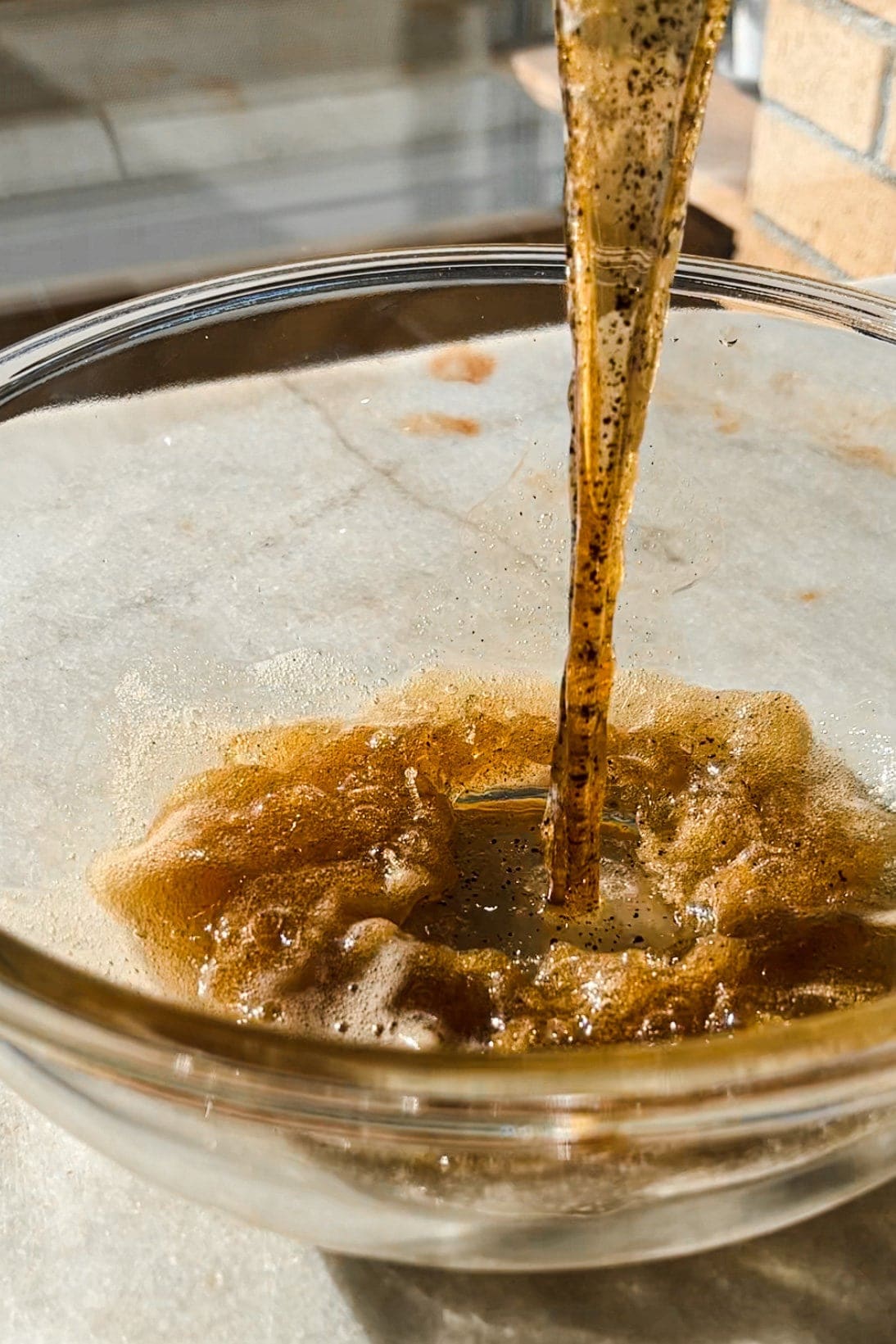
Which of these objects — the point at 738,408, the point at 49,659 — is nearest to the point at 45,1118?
the point at 49,659

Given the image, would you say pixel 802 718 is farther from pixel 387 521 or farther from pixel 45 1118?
pixel 45 1118

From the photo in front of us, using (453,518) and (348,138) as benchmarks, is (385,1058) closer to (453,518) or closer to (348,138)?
(453,518)

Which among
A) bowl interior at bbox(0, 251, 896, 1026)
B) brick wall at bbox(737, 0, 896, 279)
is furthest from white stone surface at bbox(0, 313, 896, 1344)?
brick wall at bbox(737, 0, 896, 279)

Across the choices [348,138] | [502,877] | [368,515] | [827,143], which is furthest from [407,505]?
[348,138]

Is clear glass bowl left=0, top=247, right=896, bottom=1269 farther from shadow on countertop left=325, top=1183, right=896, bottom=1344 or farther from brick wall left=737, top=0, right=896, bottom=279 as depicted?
brick wall left=737, top=0, right=896, bottom=279

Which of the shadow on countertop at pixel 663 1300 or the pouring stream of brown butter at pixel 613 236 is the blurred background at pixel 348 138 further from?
the shadow on countertop at pixel 663 1300

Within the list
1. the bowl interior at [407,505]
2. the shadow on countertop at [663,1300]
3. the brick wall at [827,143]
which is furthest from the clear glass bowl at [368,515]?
the brick wall at [827,143]
